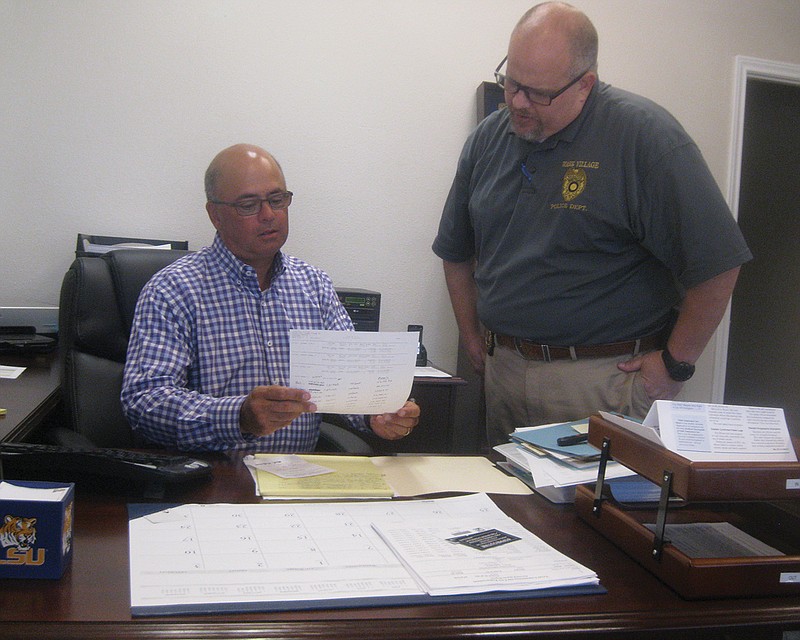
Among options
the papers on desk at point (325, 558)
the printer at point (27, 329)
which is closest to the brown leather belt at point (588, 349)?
the papers on desk at point (325, 558)

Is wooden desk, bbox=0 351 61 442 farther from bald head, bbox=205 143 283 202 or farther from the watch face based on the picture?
the watch face

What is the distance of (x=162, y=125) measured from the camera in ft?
8.33

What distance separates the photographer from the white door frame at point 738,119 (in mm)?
3047

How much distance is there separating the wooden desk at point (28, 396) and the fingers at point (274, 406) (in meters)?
0.43

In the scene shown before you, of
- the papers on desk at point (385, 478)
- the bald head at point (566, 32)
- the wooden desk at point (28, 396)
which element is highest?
the bald head at point (566, 32)

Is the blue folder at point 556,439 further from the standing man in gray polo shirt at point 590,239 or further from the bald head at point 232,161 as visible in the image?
the bald head at point 232,161

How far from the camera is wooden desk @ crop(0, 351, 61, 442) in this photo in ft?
4.58

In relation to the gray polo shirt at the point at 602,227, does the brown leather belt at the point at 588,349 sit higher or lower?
lower

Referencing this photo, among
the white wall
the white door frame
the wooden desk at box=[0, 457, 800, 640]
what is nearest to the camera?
the wooden desk at box=[0, 457, 800, 640]

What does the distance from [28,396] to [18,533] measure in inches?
37.3

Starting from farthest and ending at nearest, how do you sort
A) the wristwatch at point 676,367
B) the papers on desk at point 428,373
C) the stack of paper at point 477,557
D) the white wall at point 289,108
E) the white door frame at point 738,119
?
1. the white door frame at point 738,119
2. the white wall at point 289,108
3. the papers on desk at point 428,373
4. the wristwatch at point 676,367
5. the stack of paper at point 477,557

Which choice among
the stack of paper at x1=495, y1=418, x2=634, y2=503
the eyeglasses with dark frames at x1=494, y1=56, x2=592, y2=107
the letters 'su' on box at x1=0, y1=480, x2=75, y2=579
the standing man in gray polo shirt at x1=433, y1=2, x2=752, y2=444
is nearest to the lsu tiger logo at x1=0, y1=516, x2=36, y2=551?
the letters 'su' on box at x1=0, y1=480, x2=75, y2=579

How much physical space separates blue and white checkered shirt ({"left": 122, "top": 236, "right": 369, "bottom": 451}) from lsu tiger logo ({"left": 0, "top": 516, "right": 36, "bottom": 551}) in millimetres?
621

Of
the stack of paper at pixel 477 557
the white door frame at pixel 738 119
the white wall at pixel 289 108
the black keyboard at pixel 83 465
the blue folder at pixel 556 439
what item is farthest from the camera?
the white door frame at pixel 738 119
